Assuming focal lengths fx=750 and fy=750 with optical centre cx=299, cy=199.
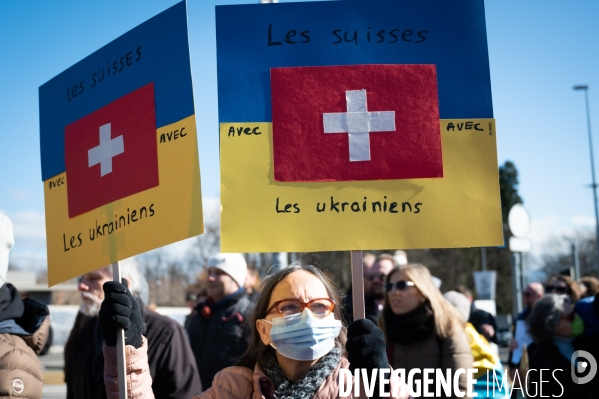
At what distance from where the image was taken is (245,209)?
8.68 ft

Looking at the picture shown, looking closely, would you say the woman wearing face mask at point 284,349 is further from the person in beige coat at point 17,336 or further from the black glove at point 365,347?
the person in beige coat at point 17,336

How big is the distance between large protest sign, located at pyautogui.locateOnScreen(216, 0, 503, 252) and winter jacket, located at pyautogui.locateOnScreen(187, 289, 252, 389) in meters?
2.88

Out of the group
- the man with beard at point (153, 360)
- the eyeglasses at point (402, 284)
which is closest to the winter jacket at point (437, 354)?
the eyeglasses at point (402, 284)

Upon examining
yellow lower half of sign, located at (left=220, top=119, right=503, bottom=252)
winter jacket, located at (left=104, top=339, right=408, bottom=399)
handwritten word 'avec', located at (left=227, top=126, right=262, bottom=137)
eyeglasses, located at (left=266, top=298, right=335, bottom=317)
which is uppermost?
handwritten word 'avec', located at (left=227, top=126, right=262, bottom=137)

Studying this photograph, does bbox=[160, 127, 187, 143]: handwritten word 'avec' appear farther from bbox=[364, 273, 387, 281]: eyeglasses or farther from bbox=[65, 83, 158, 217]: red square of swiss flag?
bbox=[364, 273, 387, 281]: eyeglasses

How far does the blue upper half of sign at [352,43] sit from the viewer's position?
9.05 feet

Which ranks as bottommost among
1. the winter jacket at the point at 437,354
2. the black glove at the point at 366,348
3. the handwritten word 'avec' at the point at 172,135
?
the winter jacket at the point at 437,354

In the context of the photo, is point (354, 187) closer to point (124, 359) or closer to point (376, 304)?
point (124, 359)

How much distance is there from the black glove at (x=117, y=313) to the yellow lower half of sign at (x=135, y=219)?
193 millimetres

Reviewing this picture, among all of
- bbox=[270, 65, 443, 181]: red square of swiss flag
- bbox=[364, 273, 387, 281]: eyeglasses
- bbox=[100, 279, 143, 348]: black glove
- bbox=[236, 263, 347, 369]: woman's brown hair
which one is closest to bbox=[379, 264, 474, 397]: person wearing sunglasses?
bbox=[364, 273, 387, 281]: eyeglasses

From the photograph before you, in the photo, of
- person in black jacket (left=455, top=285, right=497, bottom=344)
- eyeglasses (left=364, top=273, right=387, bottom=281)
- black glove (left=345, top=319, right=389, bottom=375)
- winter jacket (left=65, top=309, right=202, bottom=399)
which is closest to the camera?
black glove (left=345, top=319, right=389, bottom=375)

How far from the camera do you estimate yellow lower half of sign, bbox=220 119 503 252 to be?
8.75ft

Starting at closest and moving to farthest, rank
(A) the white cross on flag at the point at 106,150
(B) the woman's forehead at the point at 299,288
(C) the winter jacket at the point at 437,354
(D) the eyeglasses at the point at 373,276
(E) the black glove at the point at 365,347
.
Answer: (E) the black glove at the point at 365,347, (B) the woman's forehead at the point at 299,288, (A) the white cross on flag at the point at 106,150, (C) the winter jacket at the point at 437,354, (D) the eyeglasses at the point at 373,276

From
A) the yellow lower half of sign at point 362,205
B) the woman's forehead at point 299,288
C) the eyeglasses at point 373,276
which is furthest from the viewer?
the eyeglasses at point 373,276
